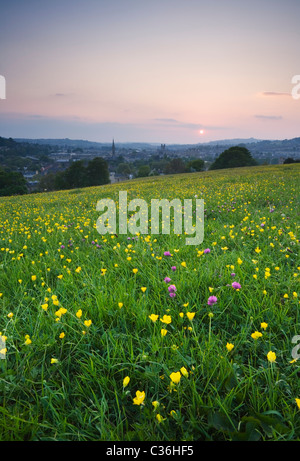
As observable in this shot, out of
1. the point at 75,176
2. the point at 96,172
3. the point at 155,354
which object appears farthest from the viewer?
the point at 75,176

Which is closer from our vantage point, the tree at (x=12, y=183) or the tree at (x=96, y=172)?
the tree at (x=12, y=183)

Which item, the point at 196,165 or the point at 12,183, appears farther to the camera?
the point at 196,165

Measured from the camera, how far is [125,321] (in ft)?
7.27

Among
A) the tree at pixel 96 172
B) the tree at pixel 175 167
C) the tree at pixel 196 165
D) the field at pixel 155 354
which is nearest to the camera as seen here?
the field at pixel 155 354

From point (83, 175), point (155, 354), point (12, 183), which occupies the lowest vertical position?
point (155, 354)

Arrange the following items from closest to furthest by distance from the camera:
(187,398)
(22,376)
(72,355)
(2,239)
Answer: (187,398) < (22,376) < (72,355) < (2,239)

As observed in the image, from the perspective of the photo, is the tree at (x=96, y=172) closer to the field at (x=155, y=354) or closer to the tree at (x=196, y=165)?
the tree at (x=196, y=165)

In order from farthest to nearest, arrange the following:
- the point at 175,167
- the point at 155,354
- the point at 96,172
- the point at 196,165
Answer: the point at 175,167 < the point at 196,165 < the point at 96,172 < the point at 155,354

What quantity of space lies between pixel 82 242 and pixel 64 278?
1.74m

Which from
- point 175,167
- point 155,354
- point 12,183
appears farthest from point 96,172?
point 155,354

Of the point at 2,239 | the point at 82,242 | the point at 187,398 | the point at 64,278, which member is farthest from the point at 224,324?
the point at 2,239

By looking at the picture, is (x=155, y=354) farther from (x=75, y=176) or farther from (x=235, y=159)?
(x=235, y=159)

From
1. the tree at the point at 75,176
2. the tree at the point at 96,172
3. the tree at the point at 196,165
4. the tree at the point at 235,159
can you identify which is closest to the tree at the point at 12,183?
the tree at the point at 75,176
